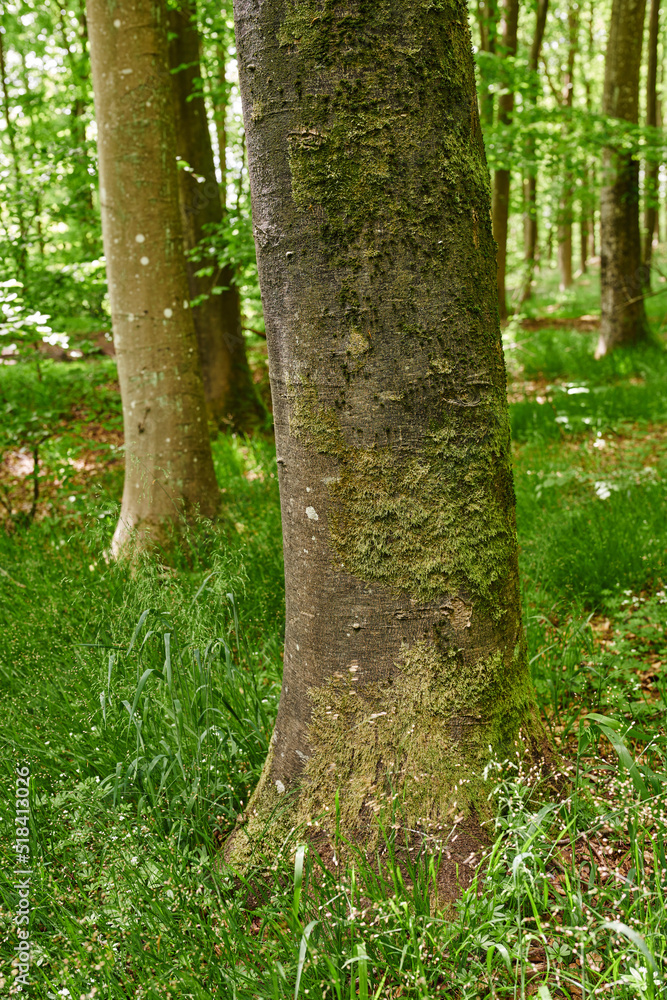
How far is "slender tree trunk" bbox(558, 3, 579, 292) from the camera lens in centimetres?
932

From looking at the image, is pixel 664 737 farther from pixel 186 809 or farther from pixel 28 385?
pixel 28 385

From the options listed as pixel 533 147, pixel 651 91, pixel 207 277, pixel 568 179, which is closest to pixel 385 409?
pixel 207 277

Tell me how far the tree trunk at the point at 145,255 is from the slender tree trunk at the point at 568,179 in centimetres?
577

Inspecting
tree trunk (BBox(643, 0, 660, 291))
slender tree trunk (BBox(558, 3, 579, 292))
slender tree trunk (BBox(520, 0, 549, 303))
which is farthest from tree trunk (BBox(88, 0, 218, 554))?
tree trunk (BBox(643, 0, 660, 291))

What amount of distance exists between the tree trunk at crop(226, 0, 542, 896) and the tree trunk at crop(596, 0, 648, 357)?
7189 mm

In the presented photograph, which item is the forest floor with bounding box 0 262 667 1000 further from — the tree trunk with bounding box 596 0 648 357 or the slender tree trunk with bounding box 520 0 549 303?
the slender tree trunk with bounding box 520 0 549 303

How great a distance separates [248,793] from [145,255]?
3114 millimetres

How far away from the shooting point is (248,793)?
1.98 m

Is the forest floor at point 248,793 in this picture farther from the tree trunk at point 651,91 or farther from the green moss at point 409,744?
the tree trunk at point 651,91

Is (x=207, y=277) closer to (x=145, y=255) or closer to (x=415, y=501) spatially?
(x=145, y=255)

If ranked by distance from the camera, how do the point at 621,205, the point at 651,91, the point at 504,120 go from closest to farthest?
the point at 621,205, the point at 504,120, the point at 651,91

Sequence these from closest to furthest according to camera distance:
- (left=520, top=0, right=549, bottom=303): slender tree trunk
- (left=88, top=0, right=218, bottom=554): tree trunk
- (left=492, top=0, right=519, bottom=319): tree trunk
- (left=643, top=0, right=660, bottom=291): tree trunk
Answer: (left=88, top=0, right=218, bottom=554): tree trunk
(left=520, top=0, right=549, bottom=303): slender tree trunk
(left=492, top=0, right=519, bottom=319): tree trunk
(left=643, top=0, right=660, bottom=291): tree trunk

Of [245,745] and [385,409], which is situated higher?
[385,409]

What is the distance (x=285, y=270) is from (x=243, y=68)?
507 mm
